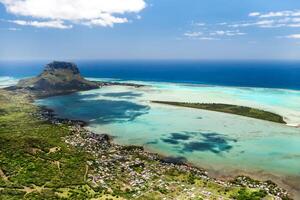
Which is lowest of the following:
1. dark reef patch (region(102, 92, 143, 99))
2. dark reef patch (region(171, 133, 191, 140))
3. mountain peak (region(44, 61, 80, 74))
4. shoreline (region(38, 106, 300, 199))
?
shoreline (region(38, 106, 300, 199))

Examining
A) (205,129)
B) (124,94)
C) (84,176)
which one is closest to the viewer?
(84,176)

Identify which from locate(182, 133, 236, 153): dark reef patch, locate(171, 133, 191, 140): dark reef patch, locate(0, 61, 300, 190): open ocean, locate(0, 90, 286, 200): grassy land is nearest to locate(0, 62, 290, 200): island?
locate(0, 90, 286, 200): grassy land

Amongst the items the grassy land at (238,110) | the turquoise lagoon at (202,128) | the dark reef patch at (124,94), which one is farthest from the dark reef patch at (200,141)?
the dark reef patch at (124,94)

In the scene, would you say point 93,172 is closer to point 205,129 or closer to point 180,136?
point 180,136

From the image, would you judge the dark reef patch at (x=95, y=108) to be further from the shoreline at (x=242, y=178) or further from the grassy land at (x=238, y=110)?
the shoreline at (x=242, y=178)

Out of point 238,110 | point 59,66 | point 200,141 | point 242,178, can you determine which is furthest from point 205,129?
point 59,66

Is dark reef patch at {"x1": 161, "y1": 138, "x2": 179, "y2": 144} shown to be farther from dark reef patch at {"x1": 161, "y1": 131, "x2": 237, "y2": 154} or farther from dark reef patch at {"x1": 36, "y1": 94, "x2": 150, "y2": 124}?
dark reef patch at {"x1": 36, "y1": 94, "x2": 150, "y2": 124}
